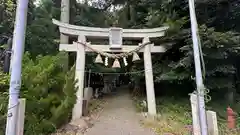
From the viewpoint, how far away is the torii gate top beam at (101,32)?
26.5 feet

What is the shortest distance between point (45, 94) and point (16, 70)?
4.08 m

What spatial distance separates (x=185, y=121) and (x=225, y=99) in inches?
99.0

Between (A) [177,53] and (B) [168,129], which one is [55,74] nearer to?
(B) [168,129]

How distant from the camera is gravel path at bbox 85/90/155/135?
646cm

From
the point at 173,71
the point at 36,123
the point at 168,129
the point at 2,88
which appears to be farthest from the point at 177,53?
the point at 2,88

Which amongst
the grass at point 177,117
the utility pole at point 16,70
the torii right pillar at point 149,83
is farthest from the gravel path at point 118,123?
the utility pole at point 16,70

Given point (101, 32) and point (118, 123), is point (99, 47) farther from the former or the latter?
point (118, 123)

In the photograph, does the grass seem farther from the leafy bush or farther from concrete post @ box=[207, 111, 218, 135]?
the leafy bush

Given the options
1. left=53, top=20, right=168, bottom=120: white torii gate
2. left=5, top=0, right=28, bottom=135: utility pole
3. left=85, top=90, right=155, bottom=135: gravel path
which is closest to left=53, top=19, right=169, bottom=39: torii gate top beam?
left=53, top=20, right=168, bottom=120: white torii gate

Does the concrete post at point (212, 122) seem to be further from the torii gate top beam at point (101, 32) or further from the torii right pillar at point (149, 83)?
the torii gate top beam at point (101, 32)

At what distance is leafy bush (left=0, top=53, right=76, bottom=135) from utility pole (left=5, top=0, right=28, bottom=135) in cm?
327

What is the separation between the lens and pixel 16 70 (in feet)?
8.05

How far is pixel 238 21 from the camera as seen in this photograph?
8406 millimetres

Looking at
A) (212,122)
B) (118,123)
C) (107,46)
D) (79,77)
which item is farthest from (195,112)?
(107,46)
